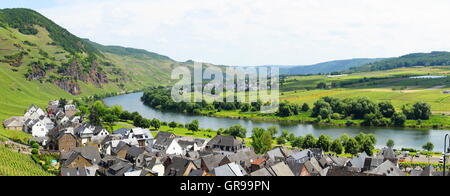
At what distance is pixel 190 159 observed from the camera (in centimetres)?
3491

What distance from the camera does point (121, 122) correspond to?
3056 inches

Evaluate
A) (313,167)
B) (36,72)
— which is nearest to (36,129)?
(313,167)

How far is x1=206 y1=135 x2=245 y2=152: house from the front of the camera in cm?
4547

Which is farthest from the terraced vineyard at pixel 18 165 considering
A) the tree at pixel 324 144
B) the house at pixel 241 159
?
the tree at pixel 324 144

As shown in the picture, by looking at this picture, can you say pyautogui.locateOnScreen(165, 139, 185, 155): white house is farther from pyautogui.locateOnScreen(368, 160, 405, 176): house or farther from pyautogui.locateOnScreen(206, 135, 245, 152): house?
pyautogui.locateOnScreen(368, 160, 405, 176): house

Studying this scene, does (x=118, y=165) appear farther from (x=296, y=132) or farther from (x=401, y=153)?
(x=296, y=132)

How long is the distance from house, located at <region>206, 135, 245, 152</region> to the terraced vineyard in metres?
19.4

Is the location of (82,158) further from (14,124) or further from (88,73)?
(88,73)

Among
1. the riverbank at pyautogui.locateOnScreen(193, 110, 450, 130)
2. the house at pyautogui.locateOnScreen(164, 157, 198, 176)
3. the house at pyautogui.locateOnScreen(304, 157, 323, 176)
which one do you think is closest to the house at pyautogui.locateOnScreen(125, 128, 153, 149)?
the house at pyautogui.locateOnScreen(164, 157, 198, 176)

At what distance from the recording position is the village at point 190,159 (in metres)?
31.2

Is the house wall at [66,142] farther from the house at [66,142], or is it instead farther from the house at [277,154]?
the house at [277,154]
